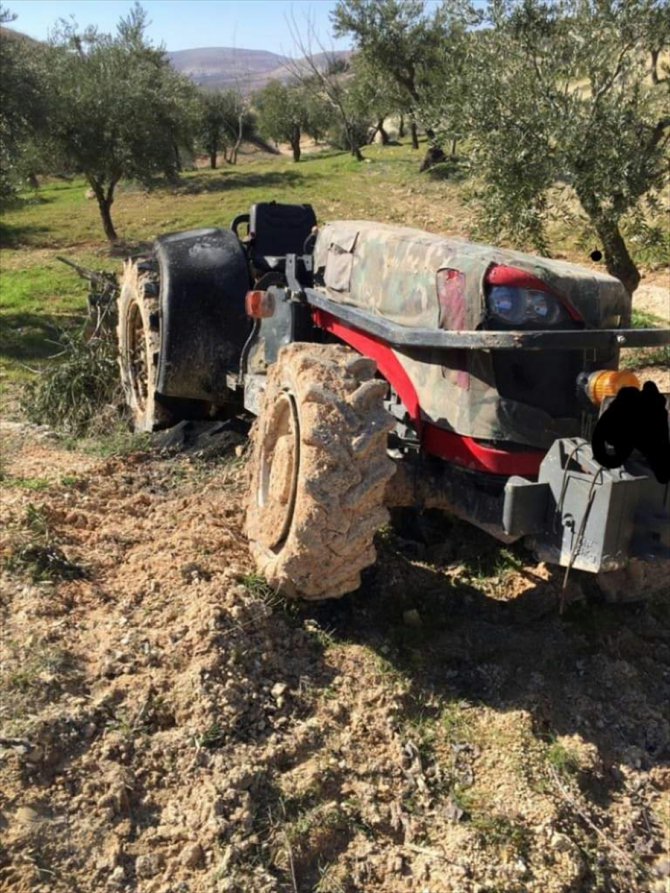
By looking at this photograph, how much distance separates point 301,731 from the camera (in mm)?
3146

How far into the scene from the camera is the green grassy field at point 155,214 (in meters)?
13.2

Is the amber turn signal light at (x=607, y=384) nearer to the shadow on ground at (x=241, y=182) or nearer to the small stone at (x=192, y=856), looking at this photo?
the small stone at (x=192, y=856)

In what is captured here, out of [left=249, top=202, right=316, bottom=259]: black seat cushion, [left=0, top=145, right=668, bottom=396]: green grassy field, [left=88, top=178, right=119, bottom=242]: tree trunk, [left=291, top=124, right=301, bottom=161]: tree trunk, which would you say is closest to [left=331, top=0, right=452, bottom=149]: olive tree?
[left=0, top=145, right=668, bottom=396]: green grassy field

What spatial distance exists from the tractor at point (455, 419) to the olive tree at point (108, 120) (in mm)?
16144

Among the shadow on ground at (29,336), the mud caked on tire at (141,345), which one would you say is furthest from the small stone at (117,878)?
the shadow on ground at (29,336)

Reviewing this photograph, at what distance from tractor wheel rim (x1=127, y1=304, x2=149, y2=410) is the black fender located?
959mm

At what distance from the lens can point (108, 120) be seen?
1930cm

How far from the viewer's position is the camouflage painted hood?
3393mm

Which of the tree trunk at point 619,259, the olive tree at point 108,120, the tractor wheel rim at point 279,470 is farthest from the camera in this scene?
the olive tree at point 108,120

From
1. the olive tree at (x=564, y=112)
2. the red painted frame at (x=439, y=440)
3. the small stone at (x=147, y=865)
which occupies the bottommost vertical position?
the small stone at (x=147, y=865)

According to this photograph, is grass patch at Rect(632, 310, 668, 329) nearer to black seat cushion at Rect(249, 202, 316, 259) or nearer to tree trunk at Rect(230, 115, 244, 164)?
black seat cushion at Rect(249, 202, 316, 259)

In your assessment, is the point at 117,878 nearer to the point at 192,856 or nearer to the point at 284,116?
the point at 192,856

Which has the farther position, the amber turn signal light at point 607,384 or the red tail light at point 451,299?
the red tail light at point 451,299

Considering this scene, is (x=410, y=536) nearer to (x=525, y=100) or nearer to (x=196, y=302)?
(x=196, y=302)
